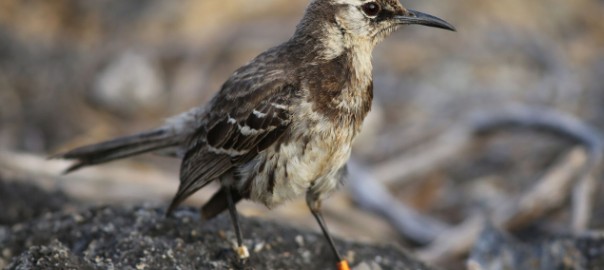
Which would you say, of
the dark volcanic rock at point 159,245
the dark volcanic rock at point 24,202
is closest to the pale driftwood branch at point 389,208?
the dark volcanic rock at point 159,245

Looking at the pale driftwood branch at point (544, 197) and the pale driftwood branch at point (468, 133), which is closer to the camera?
the pale driftwood branch at point (544, 197)

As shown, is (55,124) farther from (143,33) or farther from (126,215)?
(126,215)

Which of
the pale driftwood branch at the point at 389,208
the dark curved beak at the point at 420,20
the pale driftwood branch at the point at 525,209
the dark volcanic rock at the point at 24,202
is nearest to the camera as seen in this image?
the dark curved beak at the point at 420,20

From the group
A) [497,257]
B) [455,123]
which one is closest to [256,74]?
[497,257]

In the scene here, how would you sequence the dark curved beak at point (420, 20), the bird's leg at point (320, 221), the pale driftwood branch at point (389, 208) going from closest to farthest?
the bird's leg at point (320, 221) → the dark curved beak at point (420, 20) → the pale driftwood branch at point (389, 208)

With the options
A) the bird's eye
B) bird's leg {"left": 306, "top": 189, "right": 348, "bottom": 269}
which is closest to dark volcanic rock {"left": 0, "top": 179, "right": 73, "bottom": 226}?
bird's leg {"left": 306, "top": 189, "right": 348, "bottom": 269}

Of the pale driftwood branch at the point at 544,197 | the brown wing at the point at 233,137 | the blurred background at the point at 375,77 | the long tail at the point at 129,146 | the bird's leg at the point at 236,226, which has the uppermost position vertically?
the blurred background at the point at 375,77

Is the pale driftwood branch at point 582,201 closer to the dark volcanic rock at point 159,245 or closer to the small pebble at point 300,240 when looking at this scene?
the dark volcanic rock at point 159,245
